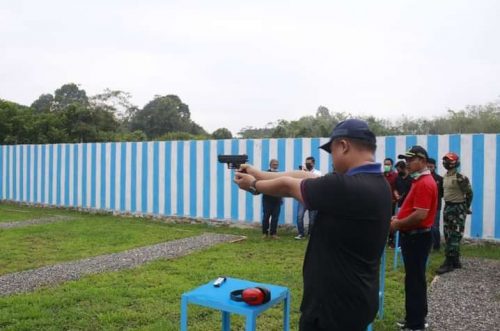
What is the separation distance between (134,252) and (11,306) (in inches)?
123

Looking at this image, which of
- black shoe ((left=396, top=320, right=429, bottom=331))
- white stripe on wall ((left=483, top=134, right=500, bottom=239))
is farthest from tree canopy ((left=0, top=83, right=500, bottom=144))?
black shoe ((left=396, top=320, right=429, bottom=331))

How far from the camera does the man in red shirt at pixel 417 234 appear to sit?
170 inches

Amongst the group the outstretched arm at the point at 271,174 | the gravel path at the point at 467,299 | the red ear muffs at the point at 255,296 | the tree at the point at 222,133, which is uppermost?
the tree at the point at 222,133

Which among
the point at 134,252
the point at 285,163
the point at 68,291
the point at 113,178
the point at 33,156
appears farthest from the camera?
the point at 33,156

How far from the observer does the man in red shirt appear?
431 centimetres

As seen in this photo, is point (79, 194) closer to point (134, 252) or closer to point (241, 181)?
point (134, 252)

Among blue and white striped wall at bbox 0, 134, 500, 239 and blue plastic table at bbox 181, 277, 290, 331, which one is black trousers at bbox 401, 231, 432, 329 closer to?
blue plastic table at bbox 181, 277, 290, 331

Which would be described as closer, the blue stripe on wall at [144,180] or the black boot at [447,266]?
the black boot at [447,266]

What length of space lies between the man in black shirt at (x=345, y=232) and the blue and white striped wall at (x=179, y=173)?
301 inches

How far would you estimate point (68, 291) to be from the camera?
5.64 metres

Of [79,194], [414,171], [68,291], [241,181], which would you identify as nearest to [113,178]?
[79,194]

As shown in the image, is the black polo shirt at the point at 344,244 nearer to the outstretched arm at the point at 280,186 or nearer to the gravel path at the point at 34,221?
the outstretched arm at the point at 280,186

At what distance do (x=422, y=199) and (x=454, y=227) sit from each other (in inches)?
120

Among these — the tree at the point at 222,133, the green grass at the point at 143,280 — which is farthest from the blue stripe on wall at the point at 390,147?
the tree at the point at 222,133
